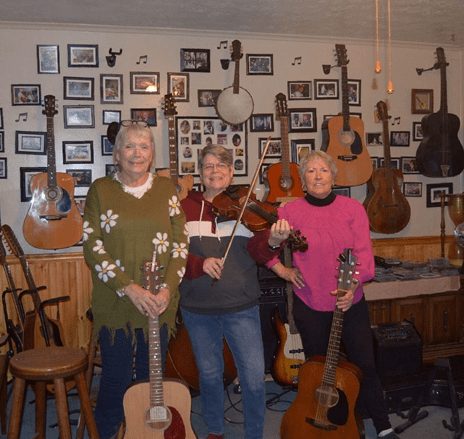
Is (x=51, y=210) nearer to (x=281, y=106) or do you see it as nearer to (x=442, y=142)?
(x=281, y=106)

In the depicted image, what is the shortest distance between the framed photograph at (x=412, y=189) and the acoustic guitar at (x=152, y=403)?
317 centimetres

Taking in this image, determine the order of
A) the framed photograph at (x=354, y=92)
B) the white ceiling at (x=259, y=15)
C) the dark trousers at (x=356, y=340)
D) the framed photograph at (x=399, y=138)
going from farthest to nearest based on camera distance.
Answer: the framed photograph at (x=399, y=138)
the framed photograph at (x=354, y=92)
the white ceiling at (x=259, y=15)
the dark trousers at (x=356, y=340)

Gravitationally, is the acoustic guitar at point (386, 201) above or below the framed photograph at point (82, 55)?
below

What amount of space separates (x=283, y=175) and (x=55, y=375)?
2.41 m

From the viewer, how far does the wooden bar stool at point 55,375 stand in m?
2.25

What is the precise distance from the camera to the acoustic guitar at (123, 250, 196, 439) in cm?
232

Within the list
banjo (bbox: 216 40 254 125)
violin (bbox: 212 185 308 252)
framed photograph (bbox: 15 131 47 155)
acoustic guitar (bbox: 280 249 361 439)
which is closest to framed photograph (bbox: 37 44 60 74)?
framed photograph (bbox: 15 131 47 155)

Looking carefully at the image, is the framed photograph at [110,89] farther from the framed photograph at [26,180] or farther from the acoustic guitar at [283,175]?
the acoustic guitar at [283,175]

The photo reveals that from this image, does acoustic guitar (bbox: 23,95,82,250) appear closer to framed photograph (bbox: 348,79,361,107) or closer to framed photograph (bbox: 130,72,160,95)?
framed photograph (bbox: 130,72,160,95)

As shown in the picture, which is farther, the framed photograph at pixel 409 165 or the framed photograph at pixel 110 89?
the framed photograph at pixel 409 165

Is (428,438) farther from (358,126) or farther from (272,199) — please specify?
(358,126)

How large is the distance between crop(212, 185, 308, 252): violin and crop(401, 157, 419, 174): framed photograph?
2563mm

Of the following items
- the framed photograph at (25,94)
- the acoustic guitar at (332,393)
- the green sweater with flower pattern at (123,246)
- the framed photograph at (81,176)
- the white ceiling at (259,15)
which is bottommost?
the acoustic guitar at (332,393)

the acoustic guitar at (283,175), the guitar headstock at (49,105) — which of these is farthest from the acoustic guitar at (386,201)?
the guitar headstock at (49,105)
